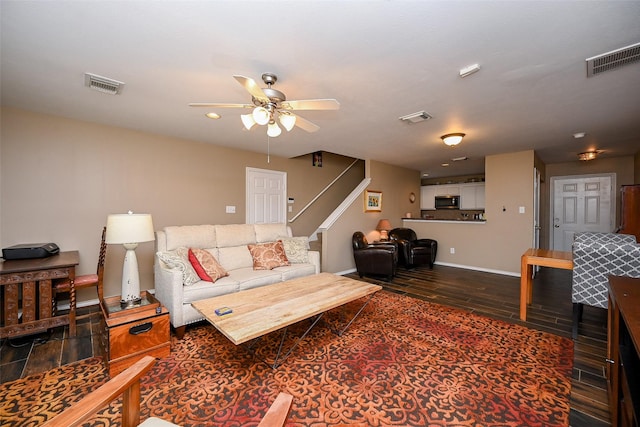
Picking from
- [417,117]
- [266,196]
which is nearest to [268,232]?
[266,196]

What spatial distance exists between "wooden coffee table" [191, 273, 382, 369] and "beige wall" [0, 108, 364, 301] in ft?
7.63

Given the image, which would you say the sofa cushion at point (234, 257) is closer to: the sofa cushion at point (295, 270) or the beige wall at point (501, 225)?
the sofa cushion at point (295, 270)

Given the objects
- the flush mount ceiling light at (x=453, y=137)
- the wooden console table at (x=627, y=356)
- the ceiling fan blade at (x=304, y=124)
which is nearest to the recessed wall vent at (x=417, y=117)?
the flush mount ceiling light at (x=453, y=137)

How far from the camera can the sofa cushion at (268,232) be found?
3820 millimetres

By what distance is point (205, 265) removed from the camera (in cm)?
289

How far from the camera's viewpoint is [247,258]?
353 cm

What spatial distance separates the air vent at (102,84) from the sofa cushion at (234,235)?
1844mm

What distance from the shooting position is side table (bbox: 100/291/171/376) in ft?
6.31

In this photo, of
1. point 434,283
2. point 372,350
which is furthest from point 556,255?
point 372,350

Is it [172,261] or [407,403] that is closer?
[407,403]

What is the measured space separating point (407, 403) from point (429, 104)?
8.84 feet

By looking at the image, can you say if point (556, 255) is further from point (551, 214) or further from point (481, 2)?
point (551, 214)

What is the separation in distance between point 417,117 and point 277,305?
2.65 metres

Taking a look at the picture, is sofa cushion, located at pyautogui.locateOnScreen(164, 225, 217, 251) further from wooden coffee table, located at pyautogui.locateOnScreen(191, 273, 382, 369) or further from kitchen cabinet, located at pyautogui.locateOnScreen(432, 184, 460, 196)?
kitchen cabinet, located at pyautogui.locateOnScreen(432, 184, 460, 196)
